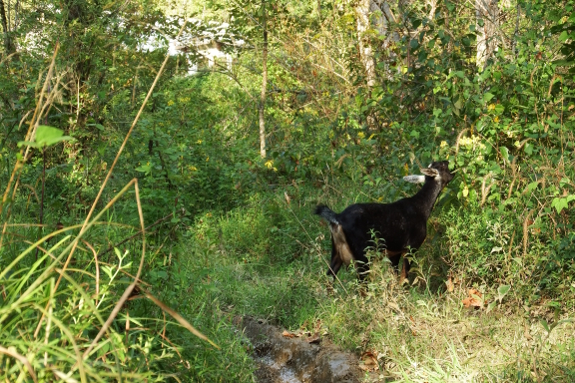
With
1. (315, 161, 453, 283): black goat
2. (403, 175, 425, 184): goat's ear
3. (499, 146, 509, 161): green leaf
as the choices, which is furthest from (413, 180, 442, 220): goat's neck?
(499, 146, 509, 161): green leaf

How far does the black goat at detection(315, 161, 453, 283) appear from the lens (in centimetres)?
730

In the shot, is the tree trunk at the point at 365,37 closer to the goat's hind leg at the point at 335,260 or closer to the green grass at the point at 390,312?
the green grass at the point at 390,312

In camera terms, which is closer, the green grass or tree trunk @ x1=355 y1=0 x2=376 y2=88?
the green grass

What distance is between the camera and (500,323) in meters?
5.61

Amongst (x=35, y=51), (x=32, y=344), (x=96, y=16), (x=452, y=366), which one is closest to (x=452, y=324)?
(x=452, y=366)

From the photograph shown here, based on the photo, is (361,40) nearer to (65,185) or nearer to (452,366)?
(65,185)

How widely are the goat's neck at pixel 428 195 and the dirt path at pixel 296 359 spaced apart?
1919 mm

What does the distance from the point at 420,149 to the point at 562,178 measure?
7.36 feet

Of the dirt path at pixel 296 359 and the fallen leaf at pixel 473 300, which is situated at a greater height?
the fallen leaf at pixel 473 300

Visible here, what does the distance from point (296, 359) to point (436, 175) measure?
244 centimetres

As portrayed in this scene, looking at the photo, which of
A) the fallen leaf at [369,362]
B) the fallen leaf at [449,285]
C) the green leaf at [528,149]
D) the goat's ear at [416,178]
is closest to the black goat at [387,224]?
the goat's ear at [416,178]

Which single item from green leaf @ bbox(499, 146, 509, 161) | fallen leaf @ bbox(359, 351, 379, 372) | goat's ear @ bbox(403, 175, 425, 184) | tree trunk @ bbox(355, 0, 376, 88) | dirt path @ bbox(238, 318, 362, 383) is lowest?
dirt path @ bbox(238, 318, 362, 383)

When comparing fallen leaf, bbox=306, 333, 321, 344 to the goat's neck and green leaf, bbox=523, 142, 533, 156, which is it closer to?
the goat's neck

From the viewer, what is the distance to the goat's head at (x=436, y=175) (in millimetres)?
7617
